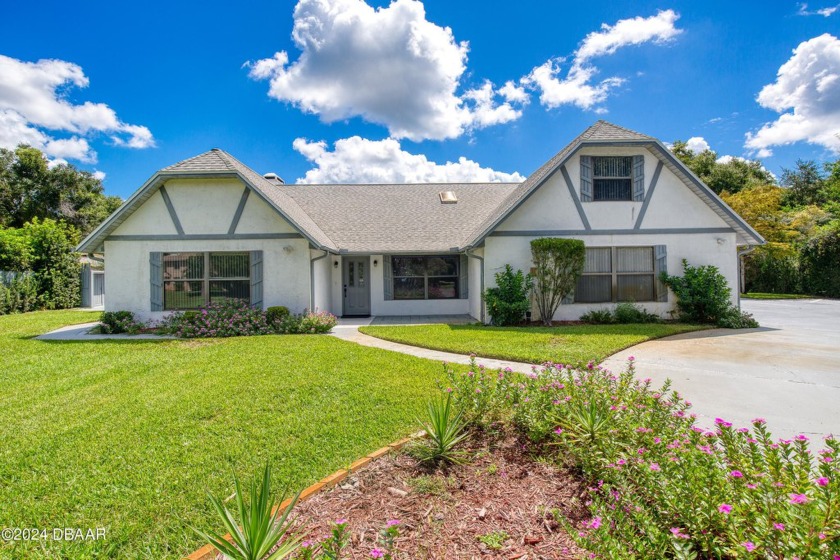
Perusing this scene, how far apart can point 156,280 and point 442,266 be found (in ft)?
31.6

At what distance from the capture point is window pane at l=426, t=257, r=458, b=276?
563 inches

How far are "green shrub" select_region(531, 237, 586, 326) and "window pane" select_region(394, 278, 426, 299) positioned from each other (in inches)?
186

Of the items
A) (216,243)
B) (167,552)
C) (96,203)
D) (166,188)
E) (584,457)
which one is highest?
(96,203)

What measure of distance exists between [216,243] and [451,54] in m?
9.41

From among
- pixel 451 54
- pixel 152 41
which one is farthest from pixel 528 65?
pixel 152 41

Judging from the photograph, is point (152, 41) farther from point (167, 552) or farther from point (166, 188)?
point (167, 552)

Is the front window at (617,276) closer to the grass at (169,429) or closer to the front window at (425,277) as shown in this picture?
the front window at (425,277)

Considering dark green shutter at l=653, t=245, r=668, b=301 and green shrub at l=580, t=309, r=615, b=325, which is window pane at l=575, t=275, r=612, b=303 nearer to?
green shrub at l=580, t=309, r=615, b=325

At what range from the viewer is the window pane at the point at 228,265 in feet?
38.4

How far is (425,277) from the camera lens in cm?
1439

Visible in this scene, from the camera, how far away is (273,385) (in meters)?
5.70

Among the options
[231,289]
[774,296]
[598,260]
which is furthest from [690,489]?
[774,296]

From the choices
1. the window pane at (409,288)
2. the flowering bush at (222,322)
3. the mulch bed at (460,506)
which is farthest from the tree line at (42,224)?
the mulch bed at (460,506)

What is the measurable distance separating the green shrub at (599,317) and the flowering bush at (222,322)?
380 inches
